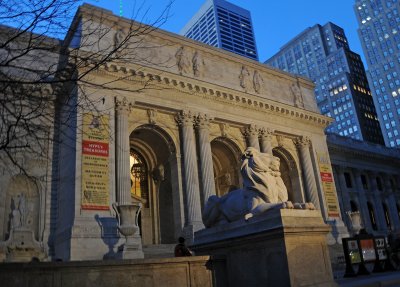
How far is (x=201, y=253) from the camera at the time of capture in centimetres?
877

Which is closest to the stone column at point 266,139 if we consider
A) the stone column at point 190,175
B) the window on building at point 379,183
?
the stone column at point 190,175

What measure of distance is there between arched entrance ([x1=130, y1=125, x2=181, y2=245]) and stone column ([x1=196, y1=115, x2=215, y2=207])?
2249mm

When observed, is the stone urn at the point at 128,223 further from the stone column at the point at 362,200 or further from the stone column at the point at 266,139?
the stone column at the point at 362,200

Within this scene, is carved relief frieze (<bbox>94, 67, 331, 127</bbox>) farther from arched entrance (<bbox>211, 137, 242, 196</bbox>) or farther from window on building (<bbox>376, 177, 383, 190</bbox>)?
window on building (<bbox>376, 177, 383, 190</bbox>)

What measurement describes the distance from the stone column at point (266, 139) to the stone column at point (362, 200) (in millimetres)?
20020

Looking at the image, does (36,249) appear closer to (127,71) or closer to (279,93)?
(127,71)

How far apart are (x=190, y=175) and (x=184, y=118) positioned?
3780mm

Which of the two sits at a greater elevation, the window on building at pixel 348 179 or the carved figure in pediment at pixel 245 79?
the carved figure in pediment at pixel 245 79

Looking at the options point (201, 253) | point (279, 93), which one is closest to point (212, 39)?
point (279, 93)

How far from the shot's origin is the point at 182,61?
25.5m

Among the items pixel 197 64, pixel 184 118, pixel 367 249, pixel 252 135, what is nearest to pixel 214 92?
pixel 197 64

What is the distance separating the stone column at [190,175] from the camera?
861 inches

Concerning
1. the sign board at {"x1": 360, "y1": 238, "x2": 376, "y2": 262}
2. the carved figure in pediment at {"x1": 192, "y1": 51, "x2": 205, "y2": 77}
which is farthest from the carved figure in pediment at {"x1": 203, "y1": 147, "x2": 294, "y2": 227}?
the carved figure in pediment at {"x1": 192, "y1": 51, "x2": 205, "y2": 77}

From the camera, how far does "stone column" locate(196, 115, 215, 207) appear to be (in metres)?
23.7
